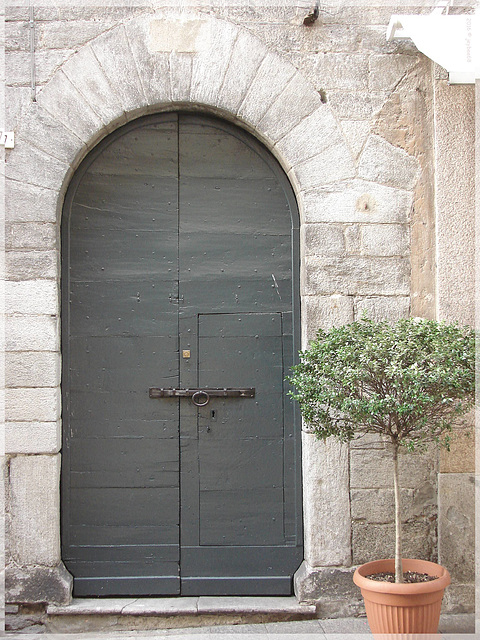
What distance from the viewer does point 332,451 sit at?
3.88m

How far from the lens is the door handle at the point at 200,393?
13.0 feet

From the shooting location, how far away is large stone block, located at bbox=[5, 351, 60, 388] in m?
3.85

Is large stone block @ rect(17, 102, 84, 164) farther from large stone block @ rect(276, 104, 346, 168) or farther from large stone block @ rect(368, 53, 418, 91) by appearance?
large stone block @ rect(368, 53, 418, 91)

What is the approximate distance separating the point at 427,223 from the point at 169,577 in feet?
8.49

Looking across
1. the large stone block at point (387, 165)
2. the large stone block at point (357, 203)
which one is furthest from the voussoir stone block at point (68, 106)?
the large stone block at point (387, 165)

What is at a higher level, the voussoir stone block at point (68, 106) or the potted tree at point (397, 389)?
the voussoir stone block at point (68, 106)

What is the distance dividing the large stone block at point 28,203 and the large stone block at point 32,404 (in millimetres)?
994

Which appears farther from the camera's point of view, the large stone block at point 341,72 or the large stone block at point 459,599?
the large stone block at point 341,72

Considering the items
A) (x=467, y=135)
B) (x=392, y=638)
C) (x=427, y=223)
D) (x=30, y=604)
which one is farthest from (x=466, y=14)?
(x=30, y=604)

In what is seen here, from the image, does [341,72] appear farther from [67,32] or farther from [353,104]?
[67,32]

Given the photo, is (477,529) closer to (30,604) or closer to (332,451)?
(332,451)

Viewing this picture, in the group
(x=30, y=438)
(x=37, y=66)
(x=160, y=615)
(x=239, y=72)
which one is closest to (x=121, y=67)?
(x=37, y=66)

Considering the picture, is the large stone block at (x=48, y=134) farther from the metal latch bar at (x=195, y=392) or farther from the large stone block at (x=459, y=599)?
the large stone block at (x=459, y=599)

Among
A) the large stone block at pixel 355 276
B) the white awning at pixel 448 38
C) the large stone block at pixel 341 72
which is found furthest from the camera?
the large stone block at pixel 341 72
